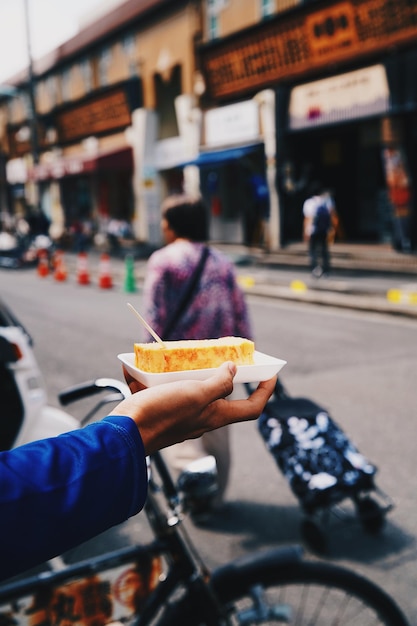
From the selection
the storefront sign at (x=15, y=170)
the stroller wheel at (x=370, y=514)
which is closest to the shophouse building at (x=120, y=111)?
the storefront sign at (x=15, y=170)

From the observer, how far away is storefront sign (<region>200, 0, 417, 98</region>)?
15.1 metres

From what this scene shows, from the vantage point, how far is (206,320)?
3.26m

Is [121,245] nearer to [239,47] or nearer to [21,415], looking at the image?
[239,47]

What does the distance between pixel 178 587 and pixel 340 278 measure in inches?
506

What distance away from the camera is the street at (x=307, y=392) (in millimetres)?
3752

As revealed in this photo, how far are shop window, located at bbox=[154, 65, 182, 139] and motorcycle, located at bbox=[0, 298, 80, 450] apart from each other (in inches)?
907

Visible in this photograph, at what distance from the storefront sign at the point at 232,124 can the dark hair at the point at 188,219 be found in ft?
55.3

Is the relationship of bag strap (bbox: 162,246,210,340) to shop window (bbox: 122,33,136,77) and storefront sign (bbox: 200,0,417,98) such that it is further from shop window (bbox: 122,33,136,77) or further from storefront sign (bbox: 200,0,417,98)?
shop window (bbox: 122,33,136,77)

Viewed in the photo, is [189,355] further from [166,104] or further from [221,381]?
[166,104]

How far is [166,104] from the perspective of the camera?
25938 mm

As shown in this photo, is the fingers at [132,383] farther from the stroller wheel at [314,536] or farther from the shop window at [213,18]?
the shop window at [213,18]

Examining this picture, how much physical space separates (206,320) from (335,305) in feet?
28.8

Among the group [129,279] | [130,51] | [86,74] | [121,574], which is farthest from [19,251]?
[121,574]

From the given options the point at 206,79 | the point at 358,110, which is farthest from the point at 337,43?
the point at 206,79
